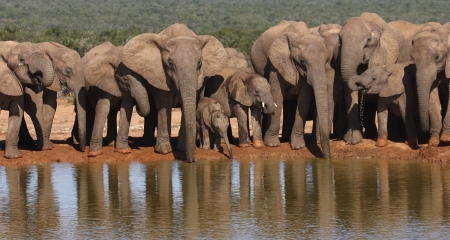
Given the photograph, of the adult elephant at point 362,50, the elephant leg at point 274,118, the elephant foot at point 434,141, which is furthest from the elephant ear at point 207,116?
the elephant foot at point 434,141

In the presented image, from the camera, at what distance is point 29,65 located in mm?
16844

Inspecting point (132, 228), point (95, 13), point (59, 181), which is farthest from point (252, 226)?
point (95, 13)

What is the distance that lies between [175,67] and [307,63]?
2.02 m

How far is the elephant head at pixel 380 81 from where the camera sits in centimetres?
1695

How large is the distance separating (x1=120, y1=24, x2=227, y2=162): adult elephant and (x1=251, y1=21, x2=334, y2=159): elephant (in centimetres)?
92

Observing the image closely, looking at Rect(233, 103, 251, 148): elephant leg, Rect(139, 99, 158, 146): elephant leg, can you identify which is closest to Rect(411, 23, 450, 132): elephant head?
Rect(233, 103, 251, 148): elephant leg

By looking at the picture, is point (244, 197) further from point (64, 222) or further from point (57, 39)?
point (57, 39)

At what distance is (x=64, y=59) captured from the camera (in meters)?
18.2

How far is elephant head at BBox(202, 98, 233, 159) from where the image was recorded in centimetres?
1719

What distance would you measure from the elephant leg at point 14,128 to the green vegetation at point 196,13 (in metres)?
48.2

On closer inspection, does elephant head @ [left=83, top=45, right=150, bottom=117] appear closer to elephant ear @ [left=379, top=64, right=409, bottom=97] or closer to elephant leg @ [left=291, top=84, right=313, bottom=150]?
elephant leg @ [left=291, top=84, right=313, bottom=150]

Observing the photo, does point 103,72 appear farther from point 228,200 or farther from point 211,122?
point 228,200

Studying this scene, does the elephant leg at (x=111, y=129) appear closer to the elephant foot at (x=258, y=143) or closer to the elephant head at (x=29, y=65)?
the elephant head at (x=29, y=65)

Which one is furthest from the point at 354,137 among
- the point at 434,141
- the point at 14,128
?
the point at 14,128
